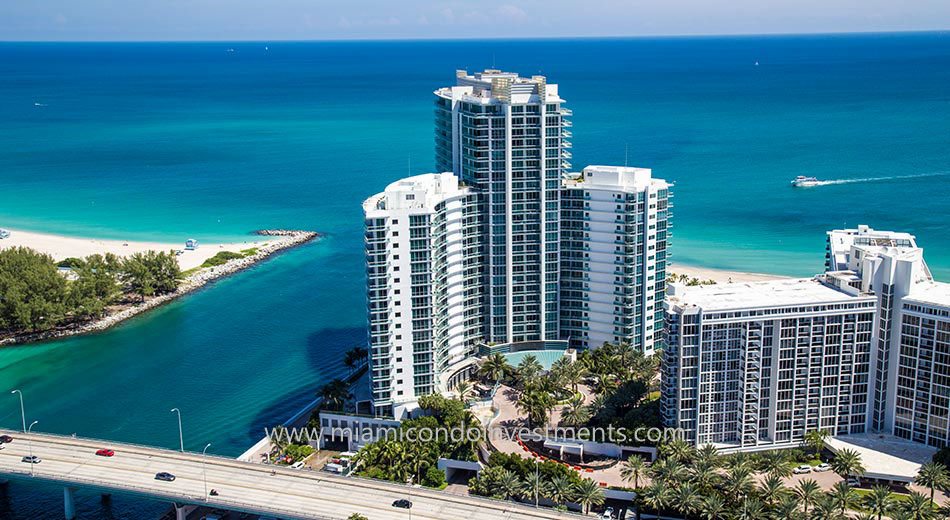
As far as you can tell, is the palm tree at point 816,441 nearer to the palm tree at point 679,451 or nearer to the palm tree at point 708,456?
the palm tree at point 708,456

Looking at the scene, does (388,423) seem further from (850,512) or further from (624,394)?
(850,512)

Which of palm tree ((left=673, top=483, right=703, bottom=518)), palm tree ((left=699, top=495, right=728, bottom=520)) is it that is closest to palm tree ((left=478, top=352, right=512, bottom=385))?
palm tree ((left=673, top=483, right=703, bottom=518))

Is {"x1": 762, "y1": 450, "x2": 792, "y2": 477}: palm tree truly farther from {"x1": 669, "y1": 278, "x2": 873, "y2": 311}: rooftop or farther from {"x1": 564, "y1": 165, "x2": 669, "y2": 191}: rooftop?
{"x1": 564, "y1": 165, "x2": 669, "y2": 191}: rooftop

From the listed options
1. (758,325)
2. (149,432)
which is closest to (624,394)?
(758,325)

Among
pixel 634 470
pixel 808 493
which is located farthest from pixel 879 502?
pixel 634 470

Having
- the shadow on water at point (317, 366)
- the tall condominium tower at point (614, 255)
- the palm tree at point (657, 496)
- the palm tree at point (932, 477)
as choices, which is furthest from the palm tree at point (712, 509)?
the shadow on water at point (317, 366)

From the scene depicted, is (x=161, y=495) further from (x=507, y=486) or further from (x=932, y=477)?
(x=932, y=477)

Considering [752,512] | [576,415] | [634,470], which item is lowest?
[752,512]

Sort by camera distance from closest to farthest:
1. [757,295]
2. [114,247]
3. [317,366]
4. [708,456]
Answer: [708,456], [757,295], [317,366], [114,247]

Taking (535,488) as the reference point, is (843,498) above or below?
above
